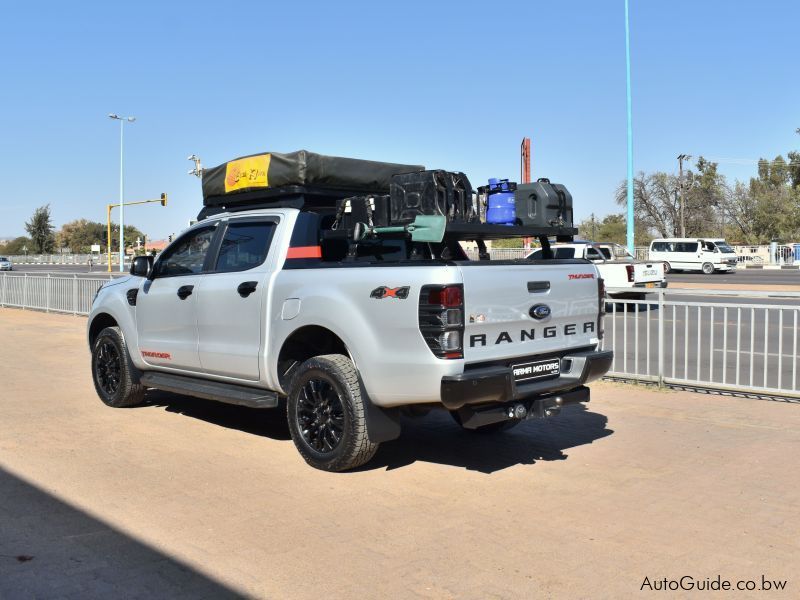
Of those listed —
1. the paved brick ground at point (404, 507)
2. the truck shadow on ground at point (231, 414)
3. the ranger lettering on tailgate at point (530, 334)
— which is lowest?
the paved brick ground at point (404, 507)

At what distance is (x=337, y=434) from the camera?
5496mm

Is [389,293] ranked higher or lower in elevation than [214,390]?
higher

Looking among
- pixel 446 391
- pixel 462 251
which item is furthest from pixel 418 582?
pixel 462 251

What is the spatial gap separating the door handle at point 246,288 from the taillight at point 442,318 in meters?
1.83

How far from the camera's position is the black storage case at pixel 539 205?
5934mm

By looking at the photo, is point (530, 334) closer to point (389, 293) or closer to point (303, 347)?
point (389, 293)

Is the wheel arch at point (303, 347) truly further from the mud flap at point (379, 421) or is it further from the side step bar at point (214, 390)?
the mud flap at point (379, 421)

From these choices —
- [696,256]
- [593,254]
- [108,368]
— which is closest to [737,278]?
[696,256]

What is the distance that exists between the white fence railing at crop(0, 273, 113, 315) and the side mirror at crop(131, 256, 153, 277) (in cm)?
1066

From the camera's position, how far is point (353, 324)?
17.3ft

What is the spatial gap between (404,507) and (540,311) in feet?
5.53

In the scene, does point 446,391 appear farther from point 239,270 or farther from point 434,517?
point 239,270

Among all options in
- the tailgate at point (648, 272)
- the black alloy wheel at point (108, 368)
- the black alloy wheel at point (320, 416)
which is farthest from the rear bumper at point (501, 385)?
the tailgate at point (648, 272)

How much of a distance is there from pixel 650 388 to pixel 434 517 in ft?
16.9
